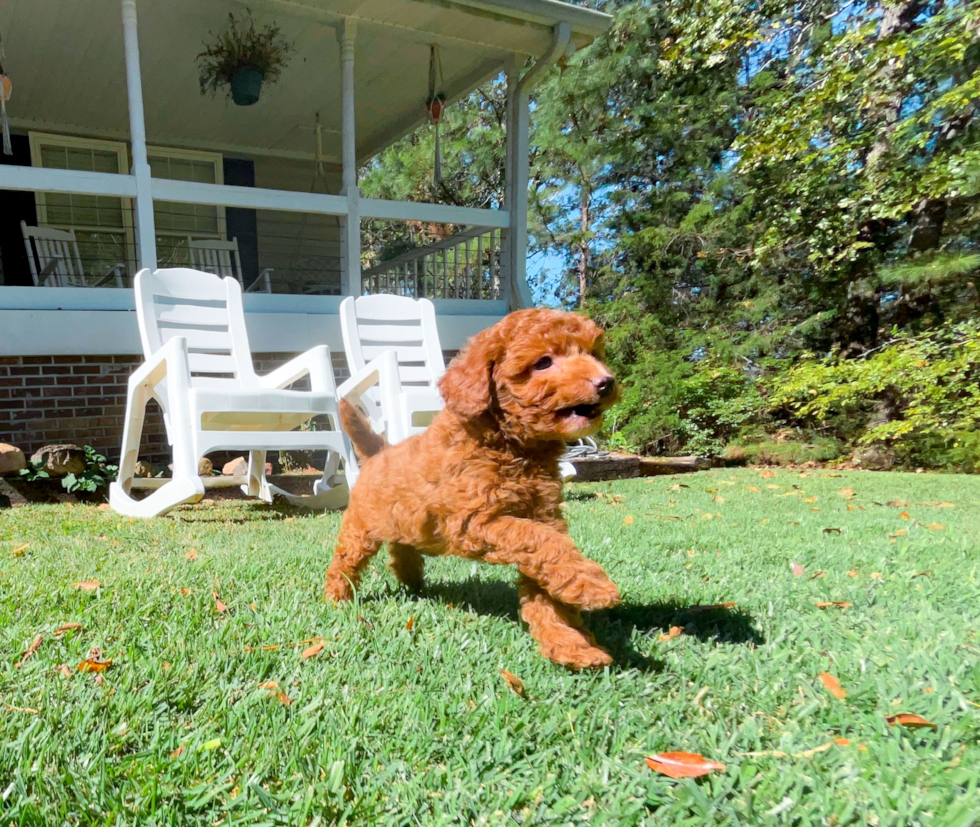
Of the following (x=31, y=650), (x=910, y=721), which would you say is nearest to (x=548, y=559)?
(x=910, y=721)

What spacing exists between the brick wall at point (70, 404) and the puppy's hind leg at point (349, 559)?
4.51 meters

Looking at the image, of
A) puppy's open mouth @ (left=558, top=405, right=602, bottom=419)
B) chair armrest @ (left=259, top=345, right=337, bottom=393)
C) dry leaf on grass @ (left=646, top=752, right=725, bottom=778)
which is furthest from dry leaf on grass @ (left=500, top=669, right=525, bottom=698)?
chair armrest @ (left=259, top=345, right=337, bottom=393)

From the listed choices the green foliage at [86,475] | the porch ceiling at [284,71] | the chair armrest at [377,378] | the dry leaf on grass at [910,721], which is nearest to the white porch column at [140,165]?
the porch ceiling at [284,71]

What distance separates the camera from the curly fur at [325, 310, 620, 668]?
1658mm

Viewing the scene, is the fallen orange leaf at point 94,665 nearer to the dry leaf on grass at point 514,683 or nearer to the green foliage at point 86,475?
the dry leaf on grass at point 514,683

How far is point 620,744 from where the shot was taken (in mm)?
1420

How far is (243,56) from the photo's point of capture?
23.6 feet

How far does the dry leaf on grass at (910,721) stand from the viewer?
1469 mm

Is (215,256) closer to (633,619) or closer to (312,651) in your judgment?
(312,651)

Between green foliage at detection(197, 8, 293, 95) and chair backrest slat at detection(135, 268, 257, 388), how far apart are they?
10.2ft

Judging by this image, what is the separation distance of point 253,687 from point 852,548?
2.78m

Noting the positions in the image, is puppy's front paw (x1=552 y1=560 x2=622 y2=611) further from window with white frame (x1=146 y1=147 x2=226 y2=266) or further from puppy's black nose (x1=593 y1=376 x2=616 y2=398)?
window with white frame (x1=146 y1=147 x2=226 y2=266)

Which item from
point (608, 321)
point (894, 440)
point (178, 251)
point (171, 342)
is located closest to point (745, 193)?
point (608, 321)

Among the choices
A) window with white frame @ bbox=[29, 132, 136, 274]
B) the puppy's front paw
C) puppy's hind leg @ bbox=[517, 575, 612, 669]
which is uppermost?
window with white frame @ bbox=[29, 132, 136, 274]
